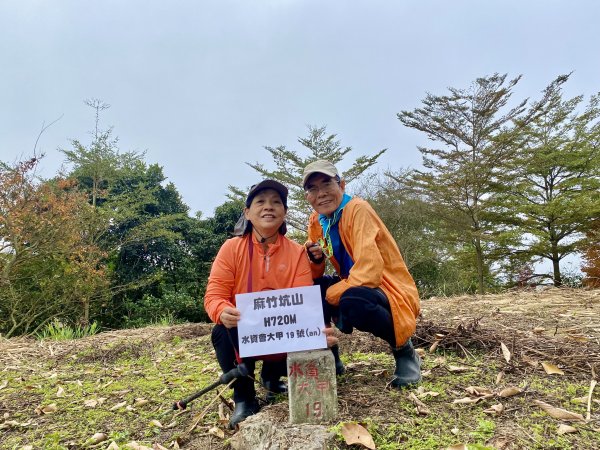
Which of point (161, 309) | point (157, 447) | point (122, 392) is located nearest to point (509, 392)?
point (157, 447)

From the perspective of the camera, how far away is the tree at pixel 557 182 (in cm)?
1608

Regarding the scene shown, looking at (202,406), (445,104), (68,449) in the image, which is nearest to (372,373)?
(202,406)

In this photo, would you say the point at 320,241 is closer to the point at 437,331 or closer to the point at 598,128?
the point at 437,331

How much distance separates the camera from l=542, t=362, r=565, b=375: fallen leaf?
91.3 inches

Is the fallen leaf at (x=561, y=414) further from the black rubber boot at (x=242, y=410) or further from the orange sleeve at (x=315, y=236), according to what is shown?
the black rubber boot at (x=242, y=410)

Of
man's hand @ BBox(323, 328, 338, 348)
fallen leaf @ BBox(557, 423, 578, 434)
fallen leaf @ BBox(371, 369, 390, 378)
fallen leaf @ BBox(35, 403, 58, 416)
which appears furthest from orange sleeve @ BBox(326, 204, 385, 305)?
fallen leaf @ BBox(35, 403, 58, 416)

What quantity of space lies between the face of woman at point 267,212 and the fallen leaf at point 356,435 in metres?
1.11

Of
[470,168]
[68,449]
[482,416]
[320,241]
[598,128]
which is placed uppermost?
[598,128]

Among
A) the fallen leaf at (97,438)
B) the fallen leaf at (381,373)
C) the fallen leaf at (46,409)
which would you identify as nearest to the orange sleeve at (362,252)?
the fallen leaf at (381,373)

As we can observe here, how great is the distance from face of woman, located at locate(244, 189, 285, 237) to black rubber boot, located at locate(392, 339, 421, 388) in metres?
→ 1.01

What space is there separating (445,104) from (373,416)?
54.4ft

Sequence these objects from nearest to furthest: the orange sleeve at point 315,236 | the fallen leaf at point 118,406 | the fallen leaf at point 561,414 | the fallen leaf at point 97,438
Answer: the fallen leaf at point 561,414 < the fallen leaf at point 97,438 < the orange sleeve at point 315,236 < the fallen leaf at point 118,406

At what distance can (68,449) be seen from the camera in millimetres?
2141

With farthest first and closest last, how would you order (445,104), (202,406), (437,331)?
(445,104) → (437,331) → (202,406)
